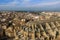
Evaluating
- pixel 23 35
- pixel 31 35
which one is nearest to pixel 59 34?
pixel 31 35

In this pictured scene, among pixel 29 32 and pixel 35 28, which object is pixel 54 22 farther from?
pixel 29 32

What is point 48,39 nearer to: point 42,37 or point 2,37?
point 42,37

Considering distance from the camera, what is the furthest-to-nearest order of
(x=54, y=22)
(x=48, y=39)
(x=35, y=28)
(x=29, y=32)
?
(x=54, y=22)
(x=35, y=28)
(x=29, y=32)
(x=48, y=39)

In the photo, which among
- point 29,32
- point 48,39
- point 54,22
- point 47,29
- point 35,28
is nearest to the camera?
point 48,39

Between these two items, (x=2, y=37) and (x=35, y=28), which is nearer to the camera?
(x=35, y=28)

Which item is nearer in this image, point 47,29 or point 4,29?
point 47,29

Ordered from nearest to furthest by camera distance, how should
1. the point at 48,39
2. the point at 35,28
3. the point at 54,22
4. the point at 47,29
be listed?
the point at 48,39 < the point at 35,28 < the point at 47,29 < the point at 54,22

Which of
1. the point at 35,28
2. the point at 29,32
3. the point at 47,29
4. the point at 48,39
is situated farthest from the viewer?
the point at 47,29

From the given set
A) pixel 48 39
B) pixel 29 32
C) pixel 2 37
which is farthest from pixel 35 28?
pixel 2 37
